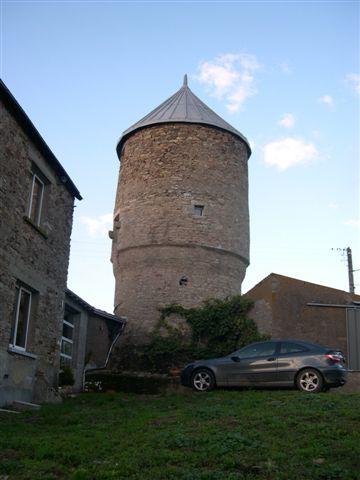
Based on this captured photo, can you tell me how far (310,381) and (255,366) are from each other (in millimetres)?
1409

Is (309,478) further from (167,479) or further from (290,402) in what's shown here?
(290,402)

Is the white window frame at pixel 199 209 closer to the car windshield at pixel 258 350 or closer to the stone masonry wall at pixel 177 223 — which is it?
the stone masonry wall at pixel 177 223

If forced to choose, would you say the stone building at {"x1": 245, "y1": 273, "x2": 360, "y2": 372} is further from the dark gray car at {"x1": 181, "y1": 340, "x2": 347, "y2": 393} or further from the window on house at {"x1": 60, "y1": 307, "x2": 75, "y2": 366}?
the window on house at {"x1": 60, "y1": 307, "x2": 75, "y2": 366}

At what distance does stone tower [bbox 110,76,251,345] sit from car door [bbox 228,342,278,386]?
8.14 meters

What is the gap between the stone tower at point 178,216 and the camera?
78.1ft

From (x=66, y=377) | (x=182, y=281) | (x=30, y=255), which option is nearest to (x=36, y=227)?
(x=30, y=255)

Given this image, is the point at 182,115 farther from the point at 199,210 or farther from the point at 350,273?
the point at 350,273

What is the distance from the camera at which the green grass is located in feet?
23.2

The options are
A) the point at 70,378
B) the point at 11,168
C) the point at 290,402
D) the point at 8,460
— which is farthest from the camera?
the point at 70,378

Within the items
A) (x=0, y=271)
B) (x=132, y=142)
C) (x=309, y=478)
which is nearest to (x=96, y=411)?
(x=0, y=271)

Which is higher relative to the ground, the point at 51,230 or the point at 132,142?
the point at 132,142

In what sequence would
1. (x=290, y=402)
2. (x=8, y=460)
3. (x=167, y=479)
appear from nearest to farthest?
(x=167, y=479), (x=8, y=460), (x=290, y=402)

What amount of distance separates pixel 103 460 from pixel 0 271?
560 cm

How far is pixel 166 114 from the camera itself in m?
26.0
